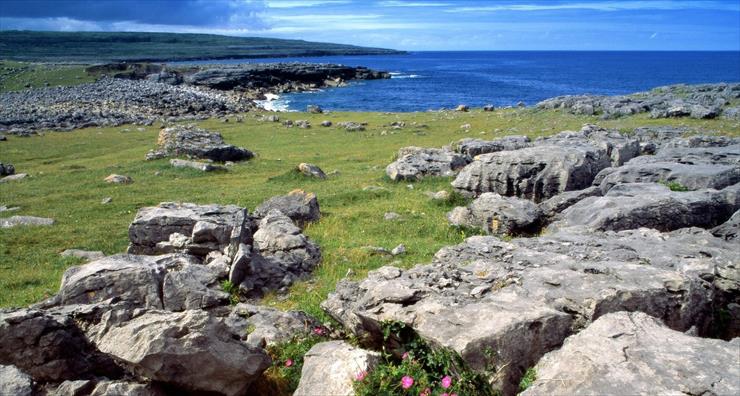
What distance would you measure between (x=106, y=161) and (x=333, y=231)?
28776 mm

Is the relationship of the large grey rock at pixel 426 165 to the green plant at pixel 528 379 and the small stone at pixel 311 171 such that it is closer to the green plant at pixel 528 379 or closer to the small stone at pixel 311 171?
the small stone at pixel 311 171

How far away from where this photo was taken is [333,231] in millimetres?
21672

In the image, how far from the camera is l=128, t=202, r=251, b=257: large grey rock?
1773 cm

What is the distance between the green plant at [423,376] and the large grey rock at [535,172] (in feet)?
53.2

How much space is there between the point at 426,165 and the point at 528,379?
79.0 feet

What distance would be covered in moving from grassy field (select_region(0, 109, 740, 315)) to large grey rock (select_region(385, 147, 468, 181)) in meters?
0.99

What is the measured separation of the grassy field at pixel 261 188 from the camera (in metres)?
18.5

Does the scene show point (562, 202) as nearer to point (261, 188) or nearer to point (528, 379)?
point (528, 379)

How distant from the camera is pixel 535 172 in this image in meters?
24.7

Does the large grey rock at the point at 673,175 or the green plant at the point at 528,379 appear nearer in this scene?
the green plant at the point at 528,379

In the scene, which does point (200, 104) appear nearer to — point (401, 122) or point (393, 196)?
point (401, 122)

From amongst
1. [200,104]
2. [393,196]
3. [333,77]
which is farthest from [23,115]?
[333,77]

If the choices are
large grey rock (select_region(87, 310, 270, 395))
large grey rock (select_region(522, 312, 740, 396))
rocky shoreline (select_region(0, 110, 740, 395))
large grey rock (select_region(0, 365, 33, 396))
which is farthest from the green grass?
large grey rock (select_region(522, 312, 740, 396))

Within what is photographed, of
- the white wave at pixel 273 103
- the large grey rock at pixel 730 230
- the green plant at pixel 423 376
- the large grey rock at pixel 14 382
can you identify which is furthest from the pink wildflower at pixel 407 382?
the white wave at pixel 273 103
